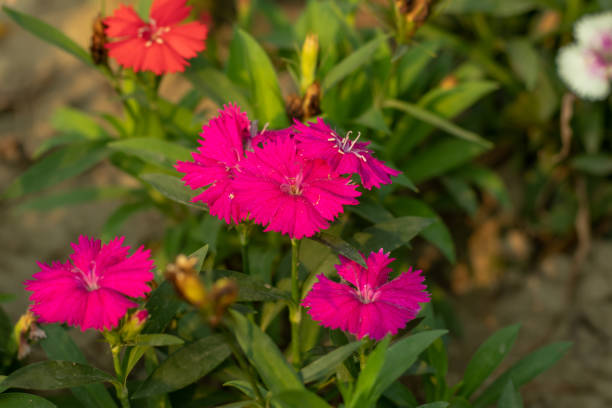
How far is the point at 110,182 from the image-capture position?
2.37 meters

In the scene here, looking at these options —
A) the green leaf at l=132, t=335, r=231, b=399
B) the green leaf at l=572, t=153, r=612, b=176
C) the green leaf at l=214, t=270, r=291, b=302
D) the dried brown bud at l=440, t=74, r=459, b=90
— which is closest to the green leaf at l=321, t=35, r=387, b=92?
the dried brown bud at l=440, t=74, r=459, b=90

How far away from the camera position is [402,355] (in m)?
1.07

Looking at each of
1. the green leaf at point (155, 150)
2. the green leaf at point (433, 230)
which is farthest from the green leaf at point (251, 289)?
the green leaf at point (433, 230)

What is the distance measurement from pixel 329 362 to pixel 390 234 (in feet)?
1.11

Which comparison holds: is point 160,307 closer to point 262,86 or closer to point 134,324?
point 134,324

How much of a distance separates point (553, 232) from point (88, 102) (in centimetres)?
183

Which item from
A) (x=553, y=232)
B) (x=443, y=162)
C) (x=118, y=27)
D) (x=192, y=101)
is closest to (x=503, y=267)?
(x=553, y=232)

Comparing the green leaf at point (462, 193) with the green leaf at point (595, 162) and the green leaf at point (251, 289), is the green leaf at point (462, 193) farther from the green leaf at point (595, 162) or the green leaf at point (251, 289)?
the green leaf at point (251, 289)

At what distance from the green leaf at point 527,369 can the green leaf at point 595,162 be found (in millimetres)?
962

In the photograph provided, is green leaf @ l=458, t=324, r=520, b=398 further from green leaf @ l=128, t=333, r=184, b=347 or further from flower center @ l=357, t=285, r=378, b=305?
green leaf @ l=128, t=333, r=184, b=347

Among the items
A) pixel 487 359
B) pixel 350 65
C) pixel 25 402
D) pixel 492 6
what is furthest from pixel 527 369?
pixel 492 6

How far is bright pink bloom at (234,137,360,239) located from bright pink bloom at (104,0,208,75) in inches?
19.4

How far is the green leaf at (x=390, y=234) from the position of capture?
126cm

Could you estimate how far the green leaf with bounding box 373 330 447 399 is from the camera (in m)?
1.06
